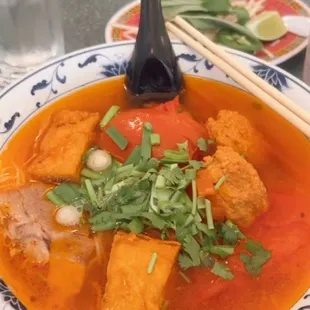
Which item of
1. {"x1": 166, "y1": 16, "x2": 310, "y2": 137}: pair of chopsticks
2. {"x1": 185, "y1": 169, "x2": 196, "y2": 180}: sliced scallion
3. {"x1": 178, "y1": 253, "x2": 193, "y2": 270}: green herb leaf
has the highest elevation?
{"x1": 166, "y1": 16, "x2": 310, "y2": 137}: pair of chopsticks

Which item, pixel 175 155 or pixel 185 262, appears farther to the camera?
pixel 175 155

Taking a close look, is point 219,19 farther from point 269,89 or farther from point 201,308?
point 201,308

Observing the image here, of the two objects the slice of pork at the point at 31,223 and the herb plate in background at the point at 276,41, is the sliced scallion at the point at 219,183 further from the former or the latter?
the herb plate in background at the point at 276,41

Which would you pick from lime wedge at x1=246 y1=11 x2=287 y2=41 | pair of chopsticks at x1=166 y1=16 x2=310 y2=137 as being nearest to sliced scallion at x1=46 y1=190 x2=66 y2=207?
pair of chopsticks at x1=166 y1=16 x2=310 y2=137

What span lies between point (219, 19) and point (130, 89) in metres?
0.46

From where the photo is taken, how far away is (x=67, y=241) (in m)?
1.16

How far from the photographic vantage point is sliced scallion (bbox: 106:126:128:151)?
1.32 metres

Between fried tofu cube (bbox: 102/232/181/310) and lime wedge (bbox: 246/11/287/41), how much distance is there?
0.90m

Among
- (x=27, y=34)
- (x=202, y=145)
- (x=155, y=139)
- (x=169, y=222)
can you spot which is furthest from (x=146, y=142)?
(x=27, y=34)

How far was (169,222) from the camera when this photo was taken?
1136 mm

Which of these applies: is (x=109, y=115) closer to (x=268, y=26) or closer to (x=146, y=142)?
(x=146, y=142)

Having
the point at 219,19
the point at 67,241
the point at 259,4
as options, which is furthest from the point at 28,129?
the point at 259,4

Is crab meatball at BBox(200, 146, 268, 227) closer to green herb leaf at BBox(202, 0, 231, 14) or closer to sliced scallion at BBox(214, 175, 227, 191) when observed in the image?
sliced scallion at BBox(214, 175, 227, 191)

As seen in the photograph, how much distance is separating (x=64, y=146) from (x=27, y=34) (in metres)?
0.54
